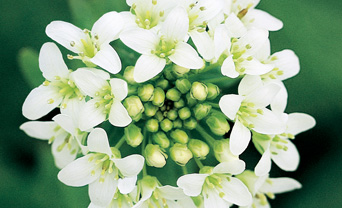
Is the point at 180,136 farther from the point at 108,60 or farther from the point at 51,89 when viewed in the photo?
the point at 51,89

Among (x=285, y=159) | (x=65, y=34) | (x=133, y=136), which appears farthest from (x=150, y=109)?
(x=285, y=159)

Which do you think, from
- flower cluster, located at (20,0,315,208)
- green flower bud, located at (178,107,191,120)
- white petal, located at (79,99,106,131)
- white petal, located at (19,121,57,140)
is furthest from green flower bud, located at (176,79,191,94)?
white petal, located at (19,121,57,140)

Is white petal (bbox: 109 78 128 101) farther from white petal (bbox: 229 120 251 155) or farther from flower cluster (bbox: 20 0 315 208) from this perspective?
white petal (bbox: 229 120 251 155)

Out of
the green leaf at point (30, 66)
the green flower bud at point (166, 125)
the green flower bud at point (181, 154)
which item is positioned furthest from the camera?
the green leaf at point (30, 66)

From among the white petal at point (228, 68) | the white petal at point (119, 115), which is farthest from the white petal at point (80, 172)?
the white petal at point (228, 68)

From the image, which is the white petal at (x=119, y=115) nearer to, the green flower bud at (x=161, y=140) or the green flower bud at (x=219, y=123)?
the green flower bud at (x=161, y=140)

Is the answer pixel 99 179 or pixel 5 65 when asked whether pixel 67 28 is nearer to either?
pixel 99 179

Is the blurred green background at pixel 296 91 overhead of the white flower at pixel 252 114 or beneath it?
beneath
